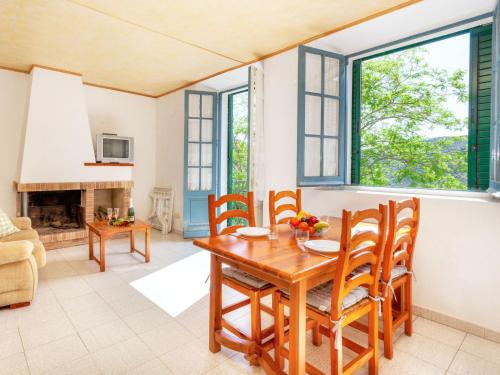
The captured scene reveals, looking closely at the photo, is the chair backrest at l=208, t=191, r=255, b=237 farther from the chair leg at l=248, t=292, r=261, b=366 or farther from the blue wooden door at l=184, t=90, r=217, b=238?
the blue wooden door at l=184, t=90, r=217, b=238

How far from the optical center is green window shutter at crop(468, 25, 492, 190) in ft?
8.14

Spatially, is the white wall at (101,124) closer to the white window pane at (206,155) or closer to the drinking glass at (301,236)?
the white window pane at (206,155)

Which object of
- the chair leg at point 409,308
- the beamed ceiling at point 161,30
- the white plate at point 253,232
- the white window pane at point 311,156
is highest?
the beamed ceiling at point 161,30

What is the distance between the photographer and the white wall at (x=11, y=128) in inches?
166

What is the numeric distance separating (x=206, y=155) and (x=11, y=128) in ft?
8.89

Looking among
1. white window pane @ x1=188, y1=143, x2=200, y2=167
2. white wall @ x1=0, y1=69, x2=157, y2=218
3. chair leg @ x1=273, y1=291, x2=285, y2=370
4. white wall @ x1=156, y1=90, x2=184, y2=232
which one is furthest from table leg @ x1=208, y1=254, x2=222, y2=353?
white wall @ x1=0, y1=69, x2=157, y2=218

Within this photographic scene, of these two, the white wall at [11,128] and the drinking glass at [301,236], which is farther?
the white wall at [11,128]

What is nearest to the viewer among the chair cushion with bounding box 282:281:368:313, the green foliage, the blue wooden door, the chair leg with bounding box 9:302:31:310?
the chair cushion with bounding box 282:281:368:313

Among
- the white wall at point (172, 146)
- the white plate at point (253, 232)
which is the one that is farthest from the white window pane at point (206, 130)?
the white plate at point (253, 232)

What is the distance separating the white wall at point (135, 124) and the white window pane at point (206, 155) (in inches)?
49.7

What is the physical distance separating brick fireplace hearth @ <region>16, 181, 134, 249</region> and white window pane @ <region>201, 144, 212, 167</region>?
1186 millimetres

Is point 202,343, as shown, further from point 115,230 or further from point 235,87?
point 235,87

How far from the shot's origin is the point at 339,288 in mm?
1424

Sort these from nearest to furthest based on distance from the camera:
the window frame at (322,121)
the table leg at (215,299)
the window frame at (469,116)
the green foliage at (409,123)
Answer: the table leg at (215,299), the window frame at (469,116), the green foliage at (409,123), the window frame at (322,121)
